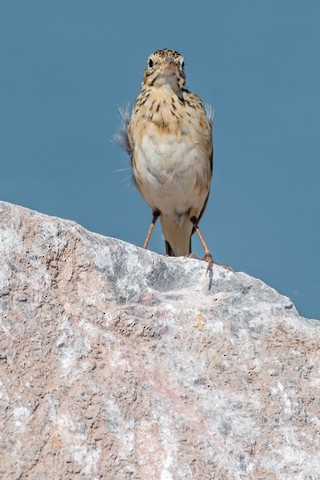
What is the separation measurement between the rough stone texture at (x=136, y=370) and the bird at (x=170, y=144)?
3.14 m

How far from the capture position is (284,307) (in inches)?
248

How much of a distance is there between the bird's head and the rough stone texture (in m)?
3.72

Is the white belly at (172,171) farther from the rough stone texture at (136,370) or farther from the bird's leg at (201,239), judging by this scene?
the rough stone texture at (136,370)

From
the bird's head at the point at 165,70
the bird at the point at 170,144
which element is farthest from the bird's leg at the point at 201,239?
the bird's head at the point at 165,70

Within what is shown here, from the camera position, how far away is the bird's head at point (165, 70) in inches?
381

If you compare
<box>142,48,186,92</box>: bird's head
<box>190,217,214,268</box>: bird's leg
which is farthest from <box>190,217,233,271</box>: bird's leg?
<box>142,48,186,92</box>: bird's head

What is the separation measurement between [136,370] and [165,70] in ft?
16.1

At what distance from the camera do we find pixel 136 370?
5453mm

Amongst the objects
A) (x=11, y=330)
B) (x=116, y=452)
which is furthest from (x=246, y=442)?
(x=11, y=330)

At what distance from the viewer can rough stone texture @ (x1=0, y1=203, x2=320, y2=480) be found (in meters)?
5.04

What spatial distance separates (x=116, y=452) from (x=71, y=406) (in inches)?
13.9

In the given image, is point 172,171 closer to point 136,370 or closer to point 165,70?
point 165,70

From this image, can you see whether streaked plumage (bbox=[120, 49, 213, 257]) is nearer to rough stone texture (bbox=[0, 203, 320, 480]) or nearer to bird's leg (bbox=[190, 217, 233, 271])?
bird's leg (bbox=[190, 217, 233, 271])

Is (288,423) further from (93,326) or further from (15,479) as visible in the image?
(15,479)
